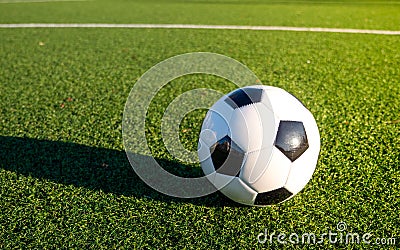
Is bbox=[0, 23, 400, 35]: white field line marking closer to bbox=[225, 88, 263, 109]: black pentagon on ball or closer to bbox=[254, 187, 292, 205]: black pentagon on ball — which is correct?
bbox=[225, 88, 263, 109]: black pentagon on ball

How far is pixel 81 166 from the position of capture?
3.08 meters

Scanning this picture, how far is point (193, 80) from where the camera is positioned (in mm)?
4598

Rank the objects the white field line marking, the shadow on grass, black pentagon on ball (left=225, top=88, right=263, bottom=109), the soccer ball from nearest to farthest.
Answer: the soccer ball → black pentagon on ball (left=225, top=88, right=263, bottom=109) → the shadow on grass → the white field line marking

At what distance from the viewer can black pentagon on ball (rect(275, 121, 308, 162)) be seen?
2.35 meters

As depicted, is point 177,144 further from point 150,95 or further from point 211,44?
point 211,44

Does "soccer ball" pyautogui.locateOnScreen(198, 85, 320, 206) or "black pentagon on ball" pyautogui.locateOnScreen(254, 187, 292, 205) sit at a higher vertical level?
"soccer ball" pyautogui.locateOnScreen(198, 85, 320, 206)

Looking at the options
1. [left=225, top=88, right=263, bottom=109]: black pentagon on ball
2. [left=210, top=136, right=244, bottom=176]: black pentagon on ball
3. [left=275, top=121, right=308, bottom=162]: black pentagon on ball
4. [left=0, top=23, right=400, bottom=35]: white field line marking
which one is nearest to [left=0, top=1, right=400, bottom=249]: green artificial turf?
[left=0, top=23, right=400, bottom=35]: white field line marking

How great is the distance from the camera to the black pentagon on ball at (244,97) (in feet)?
8.10

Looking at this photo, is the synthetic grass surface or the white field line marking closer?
the white field line marking

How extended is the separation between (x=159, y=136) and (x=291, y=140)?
4.58 feet
